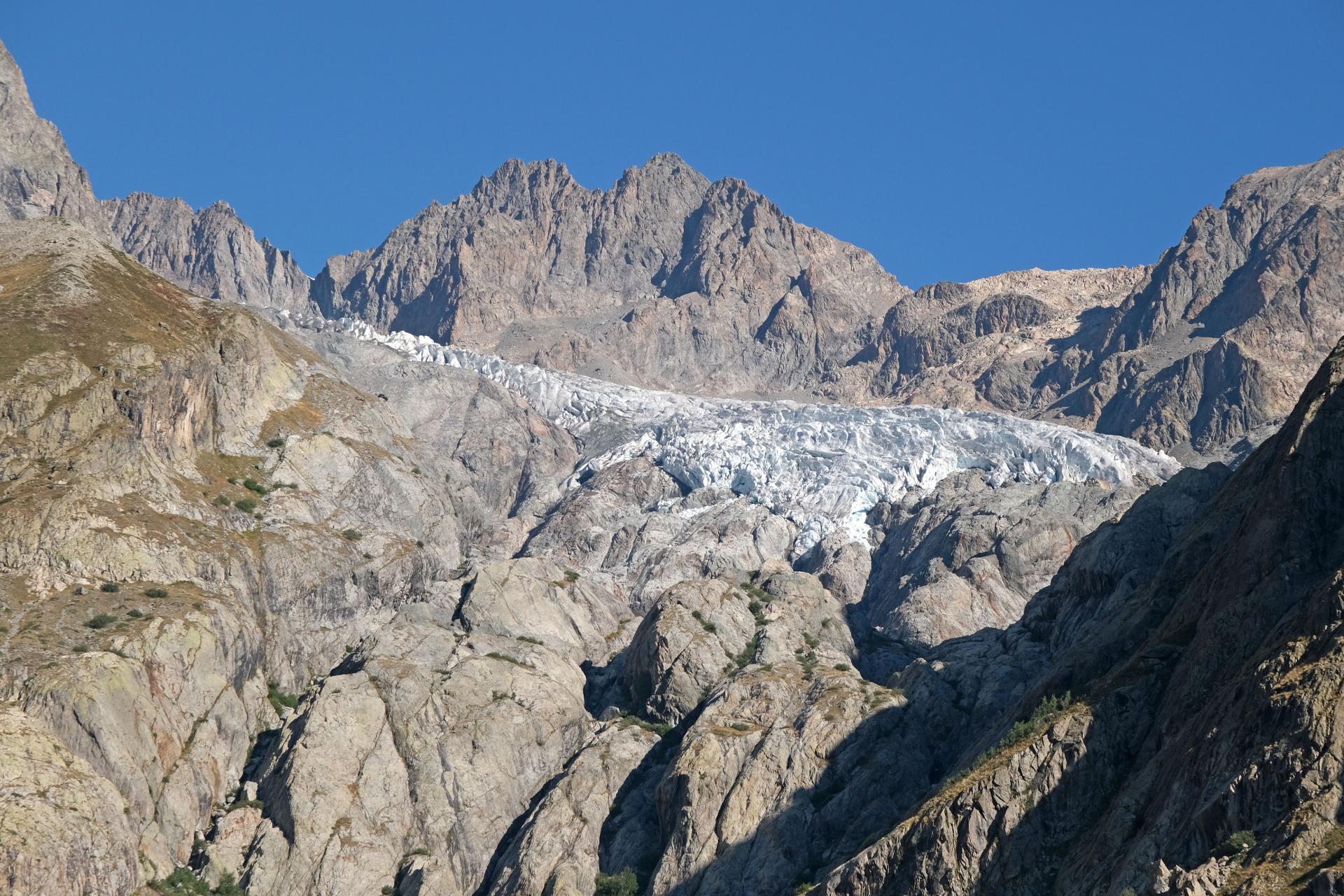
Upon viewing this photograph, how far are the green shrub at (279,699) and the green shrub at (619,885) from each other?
37.3 metres

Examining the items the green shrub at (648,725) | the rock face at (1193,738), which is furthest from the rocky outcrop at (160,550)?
the rock face at (1193,738)

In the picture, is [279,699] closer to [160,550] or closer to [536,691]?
[160,550]

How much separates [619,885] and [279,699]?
41492 millimetres

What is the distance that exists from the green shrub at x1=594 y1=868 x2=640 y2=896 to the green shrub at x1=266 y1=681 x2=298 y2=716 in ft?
123

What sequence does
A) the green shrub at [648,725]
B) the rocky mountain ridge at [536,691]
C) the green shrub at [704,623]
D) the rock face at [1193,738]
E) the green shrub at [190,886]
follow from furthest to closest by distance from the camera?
the green shrub at [704,623]
the green shrub at [648,725]
the green shrub at [190,886]
the rocky mountain ridge at [536,691]
the rock face at [1193,738]

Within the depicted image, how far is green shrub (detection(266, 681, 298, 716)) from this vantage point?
155500mm

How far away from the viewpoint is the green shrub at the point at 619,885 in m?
136

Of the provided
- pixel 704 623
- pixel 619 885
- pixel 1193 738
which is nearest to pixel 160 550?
pixel 619 885

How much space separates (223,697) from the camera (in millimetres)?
144750

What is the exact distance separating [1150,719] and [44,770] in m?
79.9

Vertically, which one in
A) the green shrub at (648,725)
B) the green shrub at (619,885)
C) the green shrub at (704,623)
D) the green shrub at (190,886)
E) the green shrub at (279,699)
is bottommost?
the green shrub at (619,885)

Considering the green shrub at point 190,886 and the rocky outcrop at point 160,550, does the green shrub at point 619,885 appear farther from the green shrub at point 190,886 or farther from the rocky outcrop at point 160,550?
the green shrub at point 190,886

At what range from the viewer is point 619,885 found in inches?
5344

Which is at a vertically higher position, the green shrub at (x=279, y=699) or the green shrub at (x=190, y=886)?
the green shrub at (x=279, y=699)
